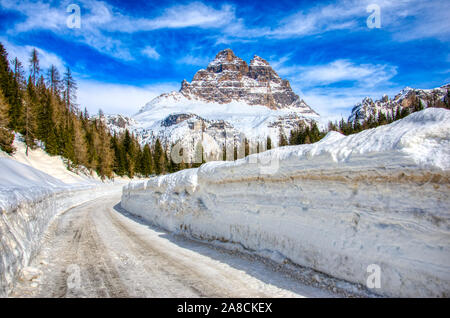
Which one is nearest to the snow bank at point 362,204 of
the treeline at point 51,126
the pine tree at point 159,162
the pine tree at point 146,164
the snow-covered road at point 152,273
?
the snow-covered road at point 152,273

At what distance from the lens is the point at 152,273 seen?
445 centimetres

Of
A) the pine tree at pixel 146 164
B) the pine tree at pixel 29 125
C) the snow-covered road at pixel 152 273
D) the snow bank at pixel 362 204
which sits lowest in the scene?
the snow-covered road at pixel 152 273

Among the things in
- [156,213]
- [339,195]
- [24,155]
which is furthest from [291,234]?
[24,155]

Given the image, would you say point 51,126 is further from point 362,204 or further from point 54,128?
point 362,204

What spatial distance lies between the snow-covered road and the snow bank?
0.54m

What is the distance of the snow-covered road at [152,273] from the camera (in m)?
3.64

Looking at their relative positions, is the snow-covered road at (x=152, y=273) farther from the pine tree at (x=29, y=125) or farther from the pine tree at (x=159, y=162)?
the pine tree at (x=159, y=162)

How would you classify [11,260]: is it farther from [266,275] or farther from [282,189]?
[282,189]

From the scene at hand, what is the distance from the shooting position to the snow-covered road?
3.64 meters

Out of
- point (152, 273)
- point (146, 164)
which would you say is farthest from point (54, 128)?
point (152, 273)

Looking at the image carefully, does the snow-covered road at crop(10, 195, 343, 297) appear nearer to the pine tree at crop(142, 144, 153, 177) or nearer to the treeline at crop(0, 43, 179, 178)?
the treeline at crop(0, 43, 179, 178)

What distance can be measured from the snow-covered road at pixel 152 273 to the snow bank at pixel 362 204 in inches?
21.3

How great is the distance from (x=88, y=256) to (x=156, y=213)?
4.34 meters

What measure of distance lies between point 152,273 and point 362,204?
376 cm
